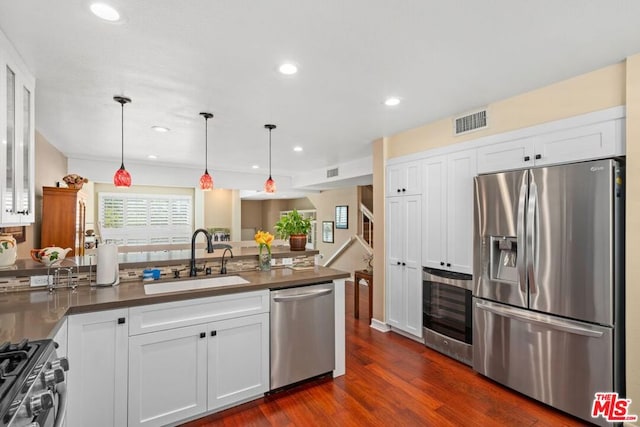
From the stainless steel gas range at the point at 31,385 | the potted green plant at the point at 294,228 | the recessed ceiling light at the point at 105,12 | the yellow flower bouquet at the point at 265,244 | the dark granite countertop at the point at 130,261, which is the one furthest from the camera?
the potted green plant at the point at 294,228

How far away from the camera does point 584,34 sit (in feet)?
6.02

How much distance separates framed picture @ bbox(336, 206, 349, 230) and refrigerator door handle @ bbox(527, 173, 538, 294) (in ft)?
18.0

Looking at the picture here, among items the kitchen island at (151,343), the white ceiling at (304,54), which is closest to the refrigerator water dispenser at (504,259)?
the white ceiling at (304,54)

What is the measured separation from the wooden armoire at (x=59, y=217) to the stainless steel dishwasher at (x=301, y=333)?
133 inches

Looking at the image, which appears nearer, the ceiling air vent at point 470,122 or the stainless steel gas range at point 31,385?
the stainless steel gas range at point 31,385

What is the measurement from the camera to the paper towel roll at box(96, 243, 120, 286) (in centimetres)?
235

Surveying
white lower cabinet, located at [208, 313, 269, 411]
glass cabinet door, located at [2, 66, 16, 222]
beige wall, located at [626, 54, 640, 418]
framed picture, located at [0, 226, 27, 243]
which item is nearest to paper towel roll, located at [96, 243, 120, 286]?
glass cabinet door, located at [2, 66, 16, 222]

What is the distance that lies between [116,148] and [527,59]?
5.30 meters

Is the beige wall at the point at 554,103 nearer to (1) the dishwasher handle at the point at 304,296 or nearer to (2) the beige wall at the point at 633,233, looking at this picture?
(2) the beige wall at the point at 633,233

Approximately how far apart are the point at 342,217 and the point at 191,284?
5748mm

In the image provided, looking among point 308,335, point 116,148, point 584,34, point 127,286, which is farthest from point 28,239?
point 584,34

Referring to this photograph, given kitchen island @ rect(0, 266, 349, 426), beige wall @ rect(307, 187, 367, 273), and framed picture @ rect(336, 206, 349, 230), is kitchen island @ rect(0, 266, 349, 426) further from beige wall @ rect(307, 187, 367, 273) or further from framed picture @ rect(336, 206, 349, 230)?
framed picture @ rect(336, 206, 349, 230)

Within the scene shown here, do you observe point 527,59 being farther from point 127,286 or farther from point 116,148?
point 116,148

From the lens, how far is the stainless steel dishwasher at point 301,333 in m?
2.56
